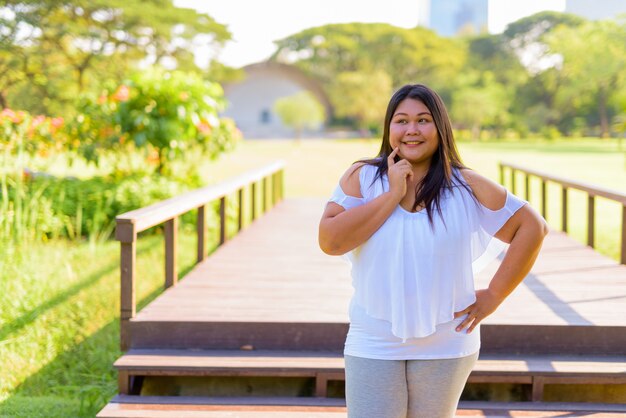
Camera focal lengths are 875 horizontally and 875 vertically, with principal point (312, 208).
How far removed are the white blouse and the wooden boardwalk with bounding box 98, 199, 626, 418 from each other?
4.85 feet

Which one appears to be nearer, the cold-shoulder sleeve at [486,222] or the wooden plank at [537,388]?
the cold-shoulder sleeve at [486,222]

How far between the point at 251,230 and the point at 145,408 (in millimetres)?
4636

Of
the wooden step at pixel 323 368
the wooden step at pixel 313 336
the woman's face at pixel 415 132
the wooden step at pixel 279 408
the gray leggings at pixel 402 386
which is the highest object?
the woman's face at pixel 415 132

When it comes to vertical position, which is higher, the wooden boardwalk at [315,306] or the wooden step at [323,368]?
the wooden boardwalk at [315,306]

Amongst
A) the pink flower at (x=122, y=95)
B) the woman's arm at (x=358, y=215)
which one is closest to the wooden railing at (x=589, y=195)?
the woman's arm at (x=358, y=215)

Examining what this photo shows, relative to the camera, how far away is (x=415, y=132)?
2215 mm

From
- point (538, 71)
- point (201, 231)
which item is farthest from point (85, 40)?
point (538, 71)

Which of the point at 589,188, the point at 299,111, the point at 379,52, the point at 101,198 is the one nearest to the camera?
the point at 589,188

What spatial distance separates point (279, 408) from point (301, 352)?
425 mm

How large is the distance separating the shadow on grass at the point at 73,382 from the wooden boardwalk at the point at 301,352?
42 centimetres

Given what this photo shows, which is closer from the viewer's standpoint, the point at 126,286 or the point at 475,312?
the point at 475,312

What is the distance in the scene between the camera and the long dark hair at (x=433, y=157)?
2.16 meters

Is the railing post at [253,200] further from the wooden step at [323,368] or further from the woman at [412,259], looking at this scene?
the woman at [412,259]

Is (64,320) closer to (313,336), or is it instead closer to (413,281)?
(313,336)
